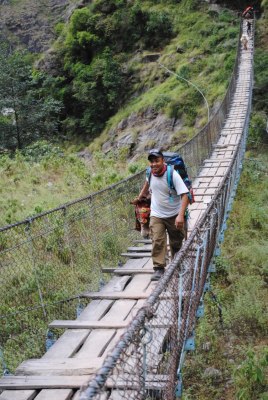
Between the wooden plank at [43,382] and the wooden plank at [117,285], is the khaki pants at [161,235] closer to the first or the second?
the wooden plank at [117,285]

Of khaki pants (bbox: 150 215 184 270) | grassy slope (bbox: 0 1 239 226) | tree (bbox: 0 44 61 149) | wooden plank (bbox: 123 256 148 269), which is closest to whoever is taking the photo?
khaki pants (bbox: 150 215 184 270)

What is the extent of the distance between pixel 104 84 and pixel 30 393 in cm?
1703

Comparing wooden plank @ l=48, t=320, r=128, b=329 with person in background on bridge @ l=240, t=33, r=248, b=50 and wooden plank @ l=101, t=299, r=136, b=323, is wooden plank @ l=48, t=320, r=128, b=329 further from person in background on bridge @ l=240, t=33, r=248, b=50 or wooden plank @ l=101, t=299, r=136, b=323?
person in background on bridge @ l=240, t=33, r=248, b=50

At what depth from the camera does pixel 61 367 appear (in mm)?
2582

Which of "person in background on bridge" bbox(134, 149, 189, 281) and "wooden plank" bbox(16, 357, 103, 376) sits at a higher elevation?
"person in background on bridge" bbox(134, 149, 189, 281)

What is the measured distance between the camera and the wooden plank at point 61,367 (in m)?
2.54

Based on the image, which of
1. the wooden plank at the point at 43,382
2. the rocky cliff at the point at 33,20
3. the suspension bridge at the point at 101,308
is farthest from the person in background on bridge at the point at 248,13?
the wooden plank at the point at 43,382

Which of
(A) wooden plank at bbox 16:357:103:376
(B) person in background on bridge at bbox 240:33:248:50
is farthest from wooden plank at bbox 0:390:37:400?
(B) person in background on bridge at bbox 240:33:248:50

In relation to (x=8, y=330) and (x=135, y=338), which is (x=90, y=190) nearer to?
(x=8, y=330)

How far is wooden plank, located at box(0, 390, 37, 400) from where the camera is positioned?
238cm

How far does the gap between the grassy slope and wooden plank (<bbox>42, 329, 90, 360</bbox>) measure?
9.65 feet

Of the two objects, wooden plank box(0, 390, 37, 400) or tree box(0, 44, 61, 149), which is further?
tree box(0, 44, 61, 149)

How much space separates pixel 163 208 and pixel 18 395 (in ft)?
5.34

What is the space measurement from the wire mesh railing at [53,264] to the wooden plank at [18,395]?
Result: 0.85 m
